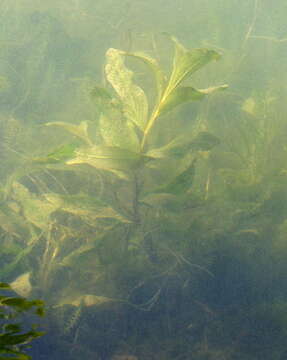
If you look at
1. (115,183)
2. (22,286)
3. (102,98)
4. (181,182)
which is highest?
(102,98)

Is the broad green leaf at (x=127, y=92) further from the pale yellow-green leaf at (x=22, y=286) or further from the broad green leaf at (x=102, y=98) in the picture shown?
the pale yellow-green leaf at (x=22, y=286)

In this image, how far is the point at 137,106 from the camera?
1.69 metres

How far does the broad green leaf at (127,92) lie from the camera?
5.53 ft

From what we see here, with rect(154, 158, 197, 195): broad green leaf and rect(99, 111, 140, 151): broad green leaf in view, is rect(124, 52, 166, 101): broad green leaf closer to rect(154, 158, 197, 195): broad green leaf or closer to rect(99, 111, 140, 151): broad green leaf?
rect(99, 111, 140, 151): broad green leaf

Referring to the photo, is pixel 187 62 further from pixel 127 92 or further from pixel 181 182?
pixel 181 182

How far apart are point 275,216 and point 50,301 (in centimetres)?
137

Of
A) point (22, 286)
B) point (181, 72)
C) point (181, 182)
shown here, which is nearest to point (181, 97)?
point (181, 72)

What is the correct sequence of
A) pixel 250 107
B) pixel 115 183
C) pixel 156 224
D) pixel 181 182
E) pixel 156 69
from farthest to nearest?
Answer: pixel 250 107 < pixel 115 183 < pixel 156 224 < pixel 156 69 < pixel 181 182

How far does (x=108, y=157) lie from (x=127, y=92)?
348mm

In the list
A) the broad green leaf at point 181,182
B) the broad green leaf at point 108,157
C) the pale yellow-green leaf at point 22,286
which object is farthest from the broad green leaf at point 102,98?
the pale yellow-green leaf at point 22,286

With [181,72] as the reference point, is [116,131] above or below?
below

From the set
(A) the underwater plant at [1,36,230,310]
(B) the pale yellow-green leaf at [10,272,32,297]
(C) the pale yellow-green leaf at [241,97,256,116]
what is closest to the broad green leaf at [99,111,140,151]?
(A) the underwater plant at [1,36,230,310]

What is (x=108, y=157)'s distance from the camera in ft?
5.24

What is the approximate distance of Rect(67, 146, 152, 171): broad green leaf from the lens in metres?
1.57
